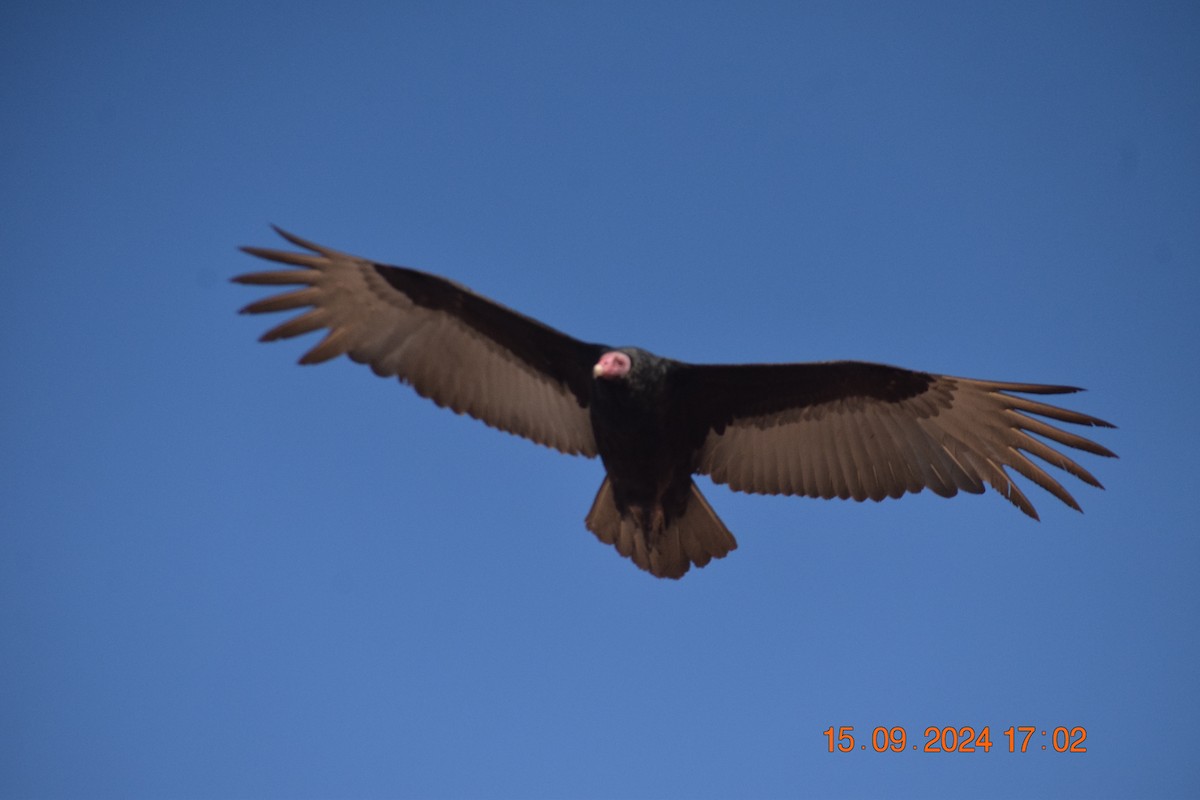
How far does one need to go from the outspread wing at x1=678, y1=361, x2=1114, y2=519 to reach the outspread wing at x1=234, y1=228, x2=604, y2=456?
90 centimetres

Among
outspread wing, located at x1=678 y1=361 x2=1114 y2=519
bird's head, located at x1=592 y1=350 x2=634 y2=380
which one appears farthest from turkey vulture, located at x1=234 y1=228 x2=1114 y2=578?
bird's head, located at x1=592 y1=350 x2=634 y2=380

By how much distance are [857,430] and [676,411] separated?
128cm

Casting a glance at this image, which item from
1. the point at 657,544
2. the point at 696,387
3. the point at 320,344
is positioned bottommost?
the point at 657,544

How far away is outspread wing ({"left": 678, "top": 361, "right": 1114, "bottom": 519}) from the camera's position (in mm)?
6320

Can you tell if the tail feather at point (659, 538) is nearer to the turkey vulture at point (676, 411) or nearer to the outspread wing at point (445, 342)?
the turkey vulture at point (676, 411)

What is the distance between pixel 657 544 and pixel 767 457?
3.27ft

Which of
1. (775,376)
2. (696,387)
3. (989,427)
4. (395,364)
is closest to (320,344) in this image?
(395,364)

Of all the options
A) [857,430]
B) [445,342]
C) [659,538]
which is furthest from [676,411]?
[445,342]

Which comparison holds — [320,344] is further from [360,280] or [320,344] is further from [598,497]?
[598,497]

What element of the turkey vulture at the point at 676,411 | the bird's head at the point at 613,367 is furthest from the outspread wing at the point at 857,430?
the bird's head at the point at 613,367

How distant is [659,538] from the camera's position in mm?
6434

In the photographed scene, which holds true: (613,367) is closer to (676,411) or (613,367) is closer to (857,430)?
(676,411)

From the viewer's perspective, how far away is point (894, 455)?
6633mm

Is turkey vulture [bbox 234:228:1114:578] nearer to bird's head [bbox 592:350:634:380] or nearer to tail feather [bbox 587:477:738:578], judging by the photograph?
tail feather [bbox 587:477:738:578]
